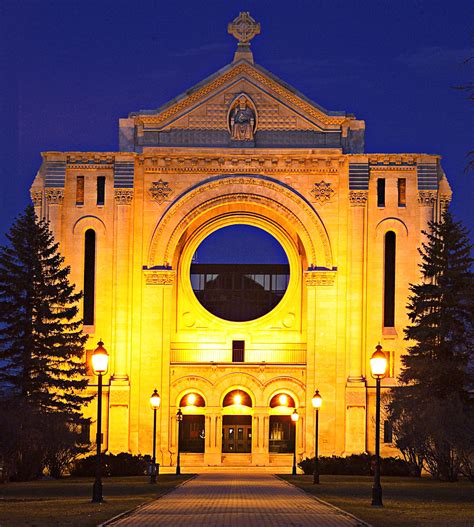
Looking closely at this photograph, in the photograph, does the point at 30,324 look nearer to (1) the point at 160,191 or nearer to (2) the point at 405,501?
(1) the point at 160,191

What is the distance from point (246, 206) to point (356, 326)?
417 inches

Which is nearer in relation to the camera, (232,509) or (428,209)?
(232,509)

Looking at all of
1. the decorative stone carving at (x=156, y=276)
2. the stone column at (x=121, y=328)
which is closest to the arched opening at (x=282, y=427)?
the stone column at (x=121, y=328)

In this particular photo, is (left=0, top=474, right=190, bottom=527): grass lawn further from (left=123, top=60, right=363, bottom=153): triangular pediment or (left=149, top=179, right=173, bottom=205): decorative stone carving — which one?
(left=123, top=60, right=363, bottom=153): triangular pediment

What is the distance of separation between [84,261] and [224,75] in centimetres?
1469

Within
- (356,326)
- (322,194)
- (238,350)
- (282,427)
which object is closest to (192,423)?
(238,350)

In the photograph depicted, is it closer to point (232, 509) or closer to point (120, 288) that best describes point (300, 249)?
point (120, 288)

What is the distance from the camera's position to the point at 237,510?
32469 mm

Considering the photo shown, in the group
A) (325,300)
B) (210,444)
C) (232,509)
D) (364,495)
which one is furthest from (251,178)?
(232,509)

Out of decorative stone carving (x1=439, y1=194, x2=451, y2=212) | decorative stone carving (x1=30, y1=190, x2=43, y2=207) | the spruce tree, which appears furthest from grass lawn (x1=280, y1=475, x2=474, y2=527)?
decorative stone carving (x1=30, y1=190, x2=43, y2=207)

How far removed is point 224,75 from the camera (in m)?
77.8

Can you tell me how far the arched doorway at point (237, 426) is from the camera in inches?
3093

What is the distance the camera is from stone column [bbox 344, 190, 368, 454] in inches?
2940

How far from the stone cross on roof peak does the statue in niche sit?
10.9ft
